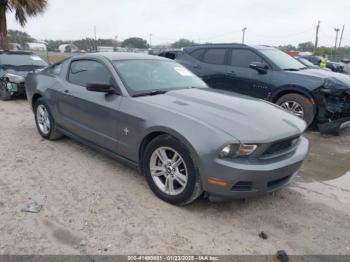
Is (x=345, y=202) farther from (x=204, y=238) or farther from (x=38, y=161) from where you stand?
(x=38, y=161)

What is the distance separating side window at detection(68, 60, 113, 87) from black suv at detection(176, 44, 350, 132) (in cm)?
350

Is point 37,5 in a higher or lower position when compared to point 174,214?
higher

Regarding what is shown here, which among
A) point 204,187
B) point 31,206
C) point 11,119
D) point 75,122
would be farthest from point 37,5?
point 204,187

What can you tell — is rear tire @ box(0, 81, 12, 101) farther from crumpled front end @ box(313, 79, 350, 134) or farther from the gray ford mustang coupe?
crumpled front end @ box(313, 79, 350, 134)

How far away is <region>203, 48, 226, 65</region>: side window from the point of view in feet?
23.7

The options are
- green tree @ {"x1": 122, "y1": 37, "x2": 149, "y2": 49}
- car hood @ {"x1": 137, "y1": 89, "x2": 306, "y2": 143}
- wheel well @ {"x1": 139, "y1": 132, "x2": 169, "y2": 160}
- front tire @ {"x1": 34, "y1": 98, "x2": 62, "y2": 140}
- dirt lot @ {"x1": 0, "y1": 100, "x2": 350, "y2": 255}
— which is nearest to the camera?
dirt lot @ {"x1": 0, "y1": 100, "x2": 350, "y2": 255}

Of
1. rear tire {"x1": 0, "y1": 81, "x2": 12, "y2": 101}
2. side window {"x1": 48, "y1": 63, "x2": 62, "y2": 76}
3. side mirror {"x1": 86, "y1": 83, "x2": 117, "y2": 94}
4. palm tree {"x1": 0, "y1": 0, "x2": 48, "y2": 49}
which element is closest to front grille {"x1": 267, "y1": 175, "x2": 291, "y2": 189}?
side mirror {"x1": 86, "y1": 83, "x2": 117, "y2": 94}

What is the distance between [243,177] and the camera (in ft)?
8.98

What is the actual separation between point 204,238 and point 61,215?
142cm

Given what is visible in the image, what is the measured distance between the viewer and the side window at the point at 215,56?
7.24 meters

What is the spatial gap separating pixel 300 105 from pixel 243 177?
12.6 ft

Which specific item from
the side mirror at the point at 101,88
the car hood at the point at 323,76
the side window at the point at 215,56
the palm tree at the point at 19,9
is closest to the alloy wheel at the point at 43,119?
the side mirror at the point at 101,88

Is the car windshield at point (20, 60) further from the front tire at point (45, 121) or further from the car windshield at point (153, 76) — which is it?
the car windshield at point (153, 76)

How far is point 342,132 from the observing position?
20.9 ft
